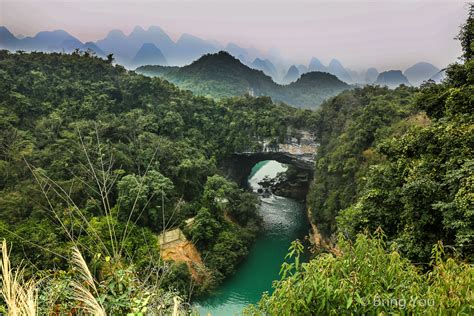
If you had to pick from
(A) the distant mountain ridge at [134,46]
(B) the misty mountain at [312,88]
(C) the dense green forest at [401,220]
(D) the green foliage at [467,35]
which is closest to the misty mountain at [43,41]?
(A) the distant mountain ridge at [134,46]

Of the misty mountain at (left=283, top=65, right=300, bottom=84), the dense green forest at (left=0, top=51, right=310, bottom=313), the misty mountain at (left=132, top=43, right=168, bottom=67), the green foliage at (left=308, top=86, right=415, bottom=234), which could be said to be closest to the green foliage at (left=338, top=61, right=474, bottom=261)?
the green foliage at (left=308, top=86, right=415, bottom=234)

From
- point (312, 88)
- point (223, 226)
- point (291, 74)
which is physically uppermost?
point (291, 74)

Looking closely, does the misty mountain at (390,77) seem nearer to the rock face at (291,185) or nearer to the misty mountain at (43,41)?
the rock face at (291,185)

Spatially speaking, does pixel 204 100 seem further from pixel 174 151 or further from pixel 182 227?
pixel 182 227

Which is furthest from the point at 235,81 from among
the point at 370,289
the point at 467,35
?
the point at 370,289

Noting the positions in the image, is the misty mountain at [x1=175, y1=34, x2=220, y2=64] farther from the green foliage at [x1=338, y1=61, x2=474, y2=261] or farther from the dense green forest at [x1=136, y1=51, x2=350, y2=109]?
the green foliage at [x1=338, y1=61, x2=474, y2=261]

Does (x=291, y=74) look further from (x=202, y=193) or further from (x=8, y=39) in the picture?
(x=202, y=193)
